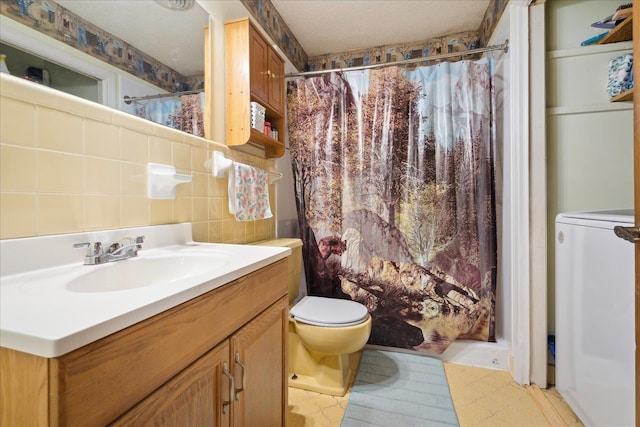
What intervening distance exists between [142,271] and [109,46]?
727 mm

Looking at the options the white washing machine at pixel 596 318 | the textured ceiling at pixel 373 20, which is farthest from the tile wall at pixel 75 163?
the white washing machine at pixel 596 318

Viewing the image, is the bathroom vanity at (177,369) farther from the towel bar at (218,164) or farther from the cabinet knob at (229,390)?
the towel bar at (218,164)

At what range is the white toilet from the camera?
1.37 meters

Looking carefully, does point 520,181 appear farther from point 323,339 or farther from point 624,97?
point 323,339

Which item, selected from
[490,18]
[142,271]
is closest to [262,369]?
[142,271]

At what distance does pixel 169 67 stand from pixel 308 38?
1471mm

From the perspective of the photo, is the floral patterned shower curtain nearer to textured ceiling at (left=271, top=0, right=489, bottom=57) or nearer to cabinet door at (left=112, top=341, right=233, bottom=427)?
textured ceiling at (left=271, top=0, right=489, bottom=57)

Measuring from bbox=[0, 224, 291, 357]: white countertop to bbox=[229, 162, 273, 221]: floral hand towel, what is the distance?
0.49 metres

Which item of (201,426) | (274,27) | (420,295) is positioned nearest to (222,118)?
(274,27)

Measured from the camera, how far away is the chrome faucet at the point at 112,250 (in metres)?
0.75

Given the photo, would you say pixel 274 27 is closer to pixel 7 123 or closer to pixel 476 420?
pixel 7 123

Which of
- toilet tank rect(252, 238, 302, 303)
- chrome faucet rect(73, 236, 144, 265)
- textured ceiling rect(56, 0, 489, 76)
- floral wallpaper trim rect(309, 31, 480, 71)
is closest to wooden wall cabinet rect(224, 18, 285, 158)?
textured ceiling rect(56, 0, 489, 76)

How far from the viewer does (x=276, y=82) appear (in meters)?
1.71

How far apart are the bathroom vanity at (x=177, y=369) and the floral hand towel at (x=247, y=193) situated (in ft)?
1.61
